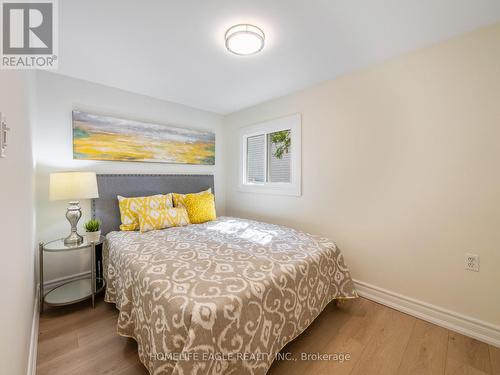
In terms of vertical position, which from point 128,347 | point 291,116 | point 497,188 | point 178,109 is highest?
point 178,109

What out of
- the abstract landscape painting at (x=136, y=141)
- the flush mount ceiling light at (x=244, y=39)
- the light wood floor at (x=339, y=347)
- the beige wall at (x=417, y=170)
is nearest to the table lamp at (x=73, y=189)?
the abstract landscape painting at (x=136, y=141)

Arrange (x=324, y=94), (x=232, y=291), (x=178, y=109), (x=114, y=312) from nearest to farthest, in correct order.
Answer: (x=232, y=291), (x=114, y=312), (x=324, y=94), (x=178, y=109)

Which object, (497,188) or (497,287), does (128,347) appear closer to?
(497,287)

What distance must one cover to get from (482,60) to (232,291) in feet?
7.91

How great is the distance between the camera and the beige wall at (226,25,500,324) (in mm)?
1626

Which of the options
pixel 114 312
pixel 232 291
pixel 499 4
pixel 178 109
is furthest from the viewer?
pixel 178 109

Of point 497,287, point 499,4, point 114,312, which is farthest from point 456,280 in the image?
point 114,312

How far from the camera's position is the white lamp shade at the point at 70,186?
1.98 m

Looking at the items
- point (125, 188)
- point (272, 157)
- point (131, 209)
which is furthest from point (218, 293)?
point (272, 157)

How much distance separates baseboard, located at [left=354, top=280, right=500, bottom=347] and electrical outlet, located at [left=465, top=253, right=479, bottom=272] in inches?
15.0

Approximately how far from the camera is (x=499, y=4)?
142cm

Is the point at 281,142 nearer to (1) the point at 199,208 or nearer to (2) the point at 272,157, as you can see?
(2) the point at 272,157

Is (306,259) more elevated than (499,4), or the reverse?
(499,4)

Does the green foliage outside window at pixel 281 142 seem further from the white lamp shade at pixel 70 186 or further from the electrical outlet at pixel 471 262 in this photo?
the white lamp shade at pixel 70 186
